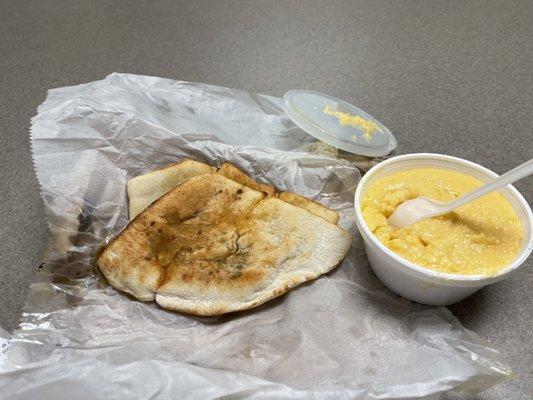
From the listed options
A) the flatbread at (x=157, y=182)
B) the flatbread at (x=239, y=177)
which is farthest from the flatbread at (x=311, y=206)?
the flatbread at (x=157, y=182)

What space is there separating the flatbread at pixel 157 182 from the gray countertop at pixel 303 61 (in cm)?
15

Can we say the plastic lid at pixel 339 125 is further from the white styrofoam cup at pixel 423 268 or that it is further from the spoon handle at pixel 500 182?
the spoon handle at pixel 500 182

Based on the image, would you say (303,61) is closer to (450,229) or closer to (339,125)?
(339,125)

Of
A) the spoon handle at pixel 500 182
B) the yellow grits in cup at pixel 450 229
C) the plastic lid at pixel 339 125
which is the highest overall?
the spoon handle at pixel 500 182

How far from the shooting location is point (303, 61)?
1.14 meters

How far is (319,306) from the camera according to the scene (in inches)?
26.8

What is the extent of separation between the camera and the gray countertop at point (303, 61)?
36.0 inches

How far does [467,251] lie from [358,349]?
187mm

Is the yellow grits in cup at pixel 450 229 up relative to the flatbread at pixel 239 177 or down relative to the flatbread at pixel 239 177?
up

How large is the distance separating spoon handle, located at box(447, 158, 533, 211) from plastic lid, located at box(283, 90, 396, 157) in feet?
0.72

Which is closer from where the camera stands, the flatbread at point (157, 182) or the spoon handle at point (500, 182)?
the spoon handle at point (500, 182)

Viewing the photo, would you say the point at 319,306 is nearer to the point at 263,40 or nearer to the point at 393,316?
the point at 393,316

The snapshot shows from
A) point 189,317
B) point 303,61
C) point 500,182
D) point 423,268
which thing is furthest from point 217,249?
point 303,61

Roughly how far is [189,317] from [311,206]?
0.26 metres
